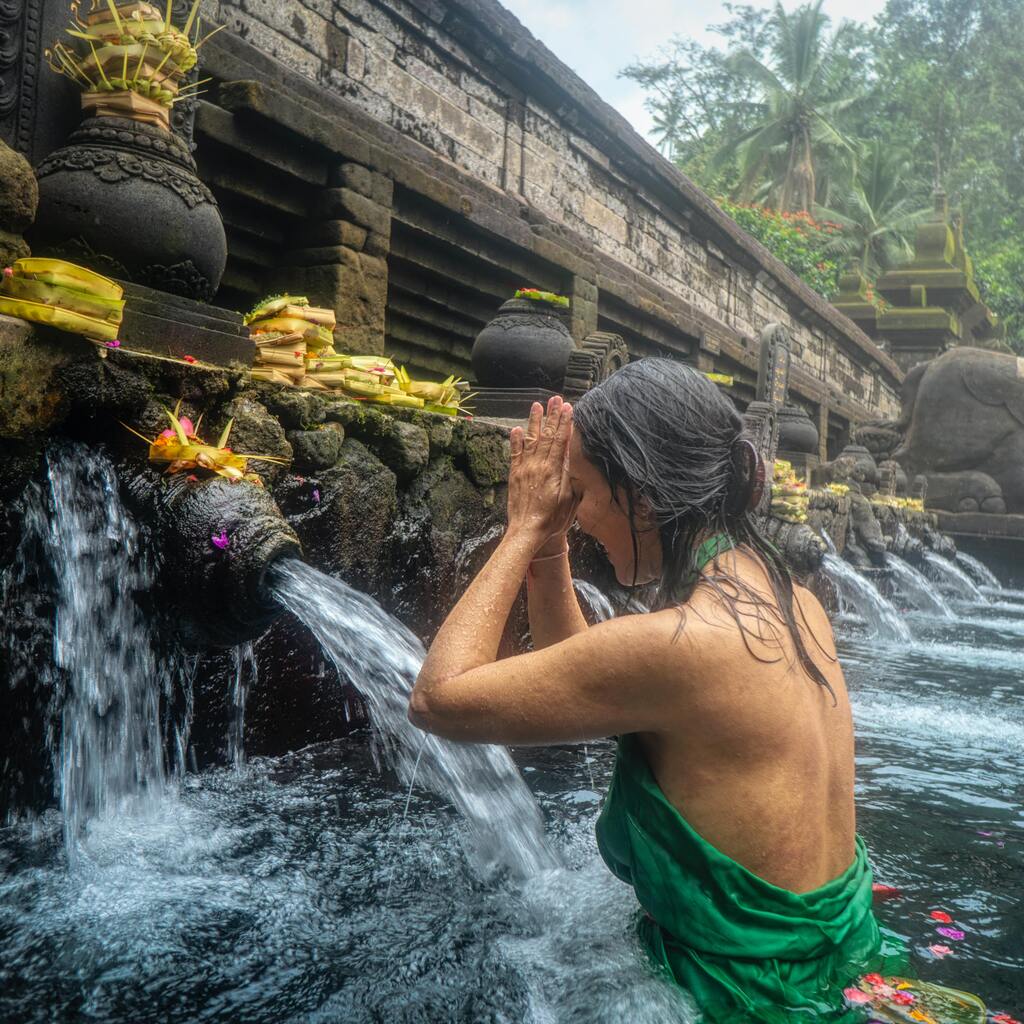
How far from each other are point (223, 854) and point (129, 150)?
2.14 meters

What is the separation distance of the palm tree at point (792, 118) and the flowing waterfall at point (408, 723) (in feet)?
106

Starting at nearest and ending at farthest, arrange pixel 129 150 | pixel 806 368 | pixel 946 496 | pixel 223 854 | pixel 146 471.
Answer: pixel 223 854, pixel 146 471, pixel 129 150, pixel 946 496, pixel 806 368

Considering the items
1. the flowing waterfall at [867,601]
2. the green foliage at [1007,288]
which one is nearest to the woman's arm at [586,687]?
the flowing waterfall at [867,601]

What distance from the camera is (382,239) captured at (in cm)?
622

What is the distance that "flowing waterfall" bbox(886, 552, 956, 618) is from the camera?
933cm

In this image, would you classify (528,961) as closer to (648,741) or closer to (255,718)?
(648,741)

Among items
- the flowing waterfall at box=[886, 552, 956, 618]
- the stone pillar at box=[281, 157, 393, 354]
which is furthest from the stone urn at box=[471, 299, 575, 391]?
the flowing waterfall at box=[886, 552, 956, 618]

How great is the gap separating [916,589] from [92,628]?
9.01 meters

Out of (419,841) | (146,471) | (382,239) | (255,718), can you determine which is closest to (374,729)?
(255,718)

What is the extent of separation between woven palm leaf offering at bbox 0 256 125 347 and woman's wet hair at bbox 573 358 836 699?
1433 millimetres

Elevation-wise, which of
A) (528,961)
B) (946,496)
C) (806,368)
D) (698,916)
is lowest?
(528,961)

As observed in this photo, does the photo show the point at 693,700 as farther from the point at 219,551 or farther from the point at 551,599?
the point at 219,551

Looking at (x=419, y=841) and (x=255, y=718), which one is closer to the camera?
(x=419, y=841)

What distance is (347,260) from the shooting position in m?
5.88
